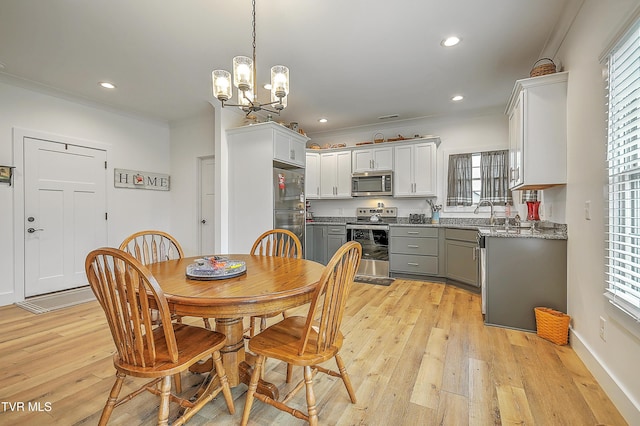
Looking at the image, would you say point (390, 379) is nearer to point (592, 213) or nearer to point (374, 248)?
point (592, 213)

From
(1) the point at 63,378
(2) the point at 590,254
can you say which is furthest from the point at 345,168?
(1) the point at 63,378

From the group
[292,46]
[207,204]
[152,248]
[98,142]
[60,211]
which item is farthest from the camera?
[207,204]

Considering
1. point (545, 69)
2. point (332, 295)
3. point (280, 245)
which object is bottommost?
point (332, 295)

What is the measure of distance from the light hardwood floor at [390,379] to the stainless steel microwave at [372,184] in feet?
8.02

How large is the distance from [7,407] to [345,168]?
4.68 m

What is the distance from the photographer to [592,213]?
1.94 m

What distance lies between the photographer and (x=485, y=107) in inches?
172

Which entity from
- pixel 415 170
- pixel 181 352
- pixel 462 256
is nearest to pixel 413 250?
pixel 462 256

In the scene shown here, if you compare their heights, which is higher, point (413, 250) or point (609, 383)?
point (413, 250)

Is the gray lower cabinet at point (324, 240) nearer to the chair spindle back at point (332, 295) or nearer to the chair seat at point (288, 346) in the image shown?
the chair seat at point (288, 346)

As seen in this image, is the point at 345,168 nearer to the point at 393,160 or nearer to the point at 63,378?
the point at 393,160

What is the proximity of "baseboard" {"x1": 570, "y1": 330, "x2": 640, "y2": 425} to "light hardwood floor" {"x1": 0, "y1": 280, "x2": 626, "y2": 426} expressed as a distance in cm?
4

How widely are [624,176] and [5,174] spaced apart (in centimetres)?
568

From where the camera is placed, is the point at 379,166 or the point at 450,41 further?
the point at 379,166
